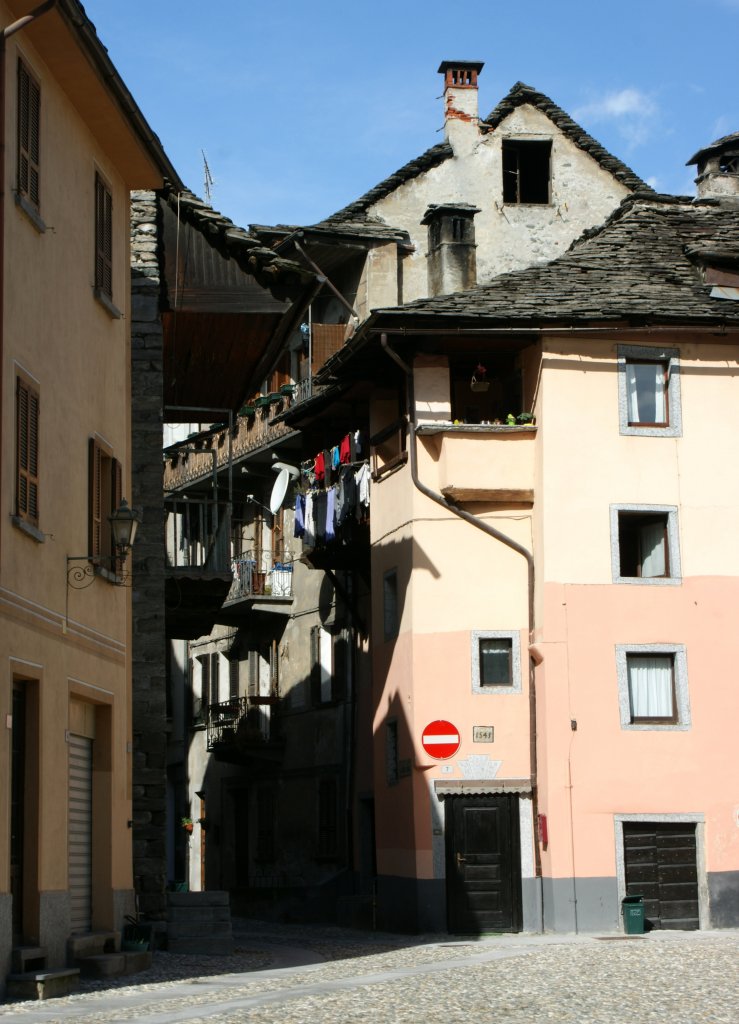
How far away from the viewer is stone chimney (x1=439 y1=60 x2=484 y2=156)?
3859 centimetres

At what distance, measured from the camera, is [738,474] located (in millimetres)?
27469

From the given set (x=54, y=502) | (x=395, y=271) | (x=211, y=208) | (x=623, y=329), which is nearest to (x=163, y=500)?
(x=211, y=208)

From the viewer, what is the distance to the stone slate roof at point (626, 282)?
27.2 m

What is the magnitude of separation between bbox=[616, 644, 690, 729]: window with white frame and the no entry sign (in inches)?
101

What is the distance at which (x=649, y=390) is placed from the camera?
1089 inches

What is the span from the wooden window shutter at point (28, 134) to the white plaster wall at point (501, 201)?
1999cm

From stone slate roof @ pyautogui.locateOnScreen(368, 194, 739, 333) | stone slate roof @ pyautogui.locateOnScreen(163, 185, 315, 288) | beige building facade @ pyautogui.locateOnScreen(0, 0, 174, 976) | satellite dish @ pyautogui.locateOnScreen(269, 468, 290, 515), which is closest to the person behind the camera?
beige building facade @ pyautogui.locateOnScreen(0, 0, 174, 976)

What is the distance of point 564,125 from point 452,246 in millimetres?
5068

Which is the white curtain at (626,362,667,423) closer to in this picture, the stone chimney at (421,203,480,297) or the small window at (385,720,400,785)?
the small window at (385,720,400,785)

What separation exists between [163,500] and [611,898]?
8.68 m

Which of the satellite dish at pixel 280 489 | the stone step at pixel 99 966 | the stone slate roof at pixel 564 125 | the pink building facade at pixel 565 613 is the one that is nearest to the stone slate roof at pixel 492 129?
the stone slate roof at pixel 564 125

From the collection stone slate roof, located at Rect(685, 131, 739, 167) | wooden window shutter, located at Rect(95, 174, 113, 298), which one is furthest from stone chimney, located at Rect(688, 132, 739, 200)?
wooden window shutter, located at Rect(95, 174, 113, 298)

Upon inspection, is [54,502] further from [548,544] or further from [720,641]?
[720,641]

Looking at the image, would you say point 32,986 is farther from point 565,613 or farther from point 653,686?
point 653,686
